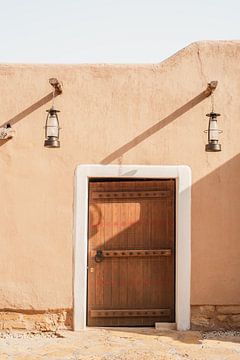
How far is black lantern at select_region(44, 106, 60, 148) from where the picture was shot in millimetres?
6125

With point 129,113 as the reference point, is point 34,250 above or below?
below

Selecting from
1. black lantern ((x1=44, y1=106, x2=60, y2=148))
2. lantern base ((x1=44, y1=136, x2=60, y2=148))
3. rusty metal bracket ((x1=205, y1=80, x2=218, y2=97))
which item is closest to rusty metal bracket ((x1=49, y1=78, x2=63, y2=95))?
black lantern ((x1=44, y1=106, x2=60, y2=148))

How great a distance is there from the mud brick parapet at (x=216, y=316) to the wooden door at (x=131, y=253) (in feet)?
1.10

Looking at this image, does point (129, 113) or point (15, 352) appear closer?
point (15, 352)

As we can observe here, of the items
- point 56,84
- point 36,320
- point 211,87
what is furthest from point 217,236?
point 56,84

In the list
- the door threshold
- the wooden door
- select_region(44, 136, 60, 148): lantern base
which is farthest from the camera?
the wooden door

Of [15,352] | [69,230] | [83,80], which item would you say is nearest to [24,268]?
[69,230]

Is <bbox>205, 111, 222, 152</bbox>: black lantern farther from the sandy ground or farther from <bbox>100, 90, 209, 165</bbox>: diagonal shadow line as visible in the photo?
the sandy ground

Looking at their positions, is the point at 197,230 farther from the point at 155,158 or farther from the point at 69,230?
the point at 69,230

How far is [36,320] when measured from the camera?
21.2 ft

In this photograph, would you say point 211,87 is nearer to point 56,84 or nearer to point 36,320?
point 56,84

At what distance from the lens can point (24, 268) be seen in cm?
651

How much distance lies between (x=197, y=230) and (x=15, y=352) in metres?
2.80

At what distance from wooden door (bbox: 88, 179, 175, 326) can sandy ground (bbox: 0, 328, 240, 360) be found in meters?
0.28
